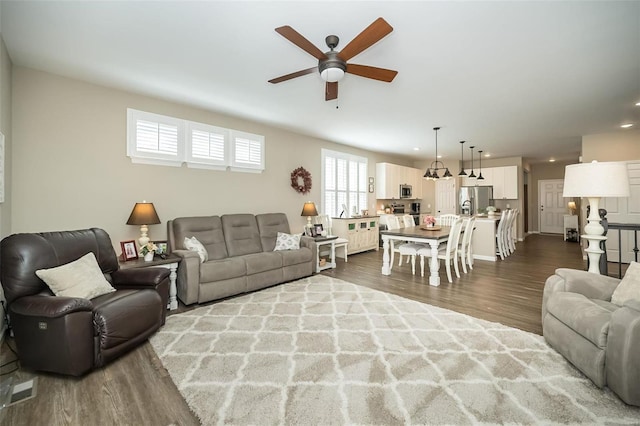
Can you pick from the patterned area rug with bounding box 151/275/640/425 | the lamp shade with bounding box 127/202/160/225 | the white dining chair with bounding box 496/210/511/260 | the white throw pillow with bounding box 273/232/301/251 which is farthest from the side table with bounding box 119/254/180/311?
the white dining chair with bounding box 496/210/511/260

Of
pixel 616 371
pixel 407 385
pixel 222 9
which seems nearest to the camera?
pixel 616 371

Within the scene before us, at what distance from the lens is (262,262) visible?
390 cm

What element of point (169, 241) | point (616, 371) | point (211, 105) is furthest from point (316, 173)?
point (616, 371)

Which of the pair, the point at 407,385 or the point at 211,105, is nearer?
the point at 407,385

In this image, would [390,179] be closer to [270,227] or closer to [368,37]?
[270,227]

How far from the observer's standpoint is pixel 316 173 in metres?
6.16

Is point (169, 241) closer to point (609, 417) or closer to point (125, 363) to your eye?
point (125, 363)

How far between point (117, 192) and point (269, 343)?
2819mm

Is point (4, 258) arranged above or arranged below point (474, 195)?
below

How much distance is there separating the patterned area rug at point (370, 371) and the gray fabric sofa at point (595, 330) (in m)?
0.12

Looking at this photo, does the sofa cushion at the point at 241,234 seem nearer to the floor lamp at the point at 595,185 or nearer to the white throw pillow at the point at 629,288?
the floor lamp at the point at 595,185

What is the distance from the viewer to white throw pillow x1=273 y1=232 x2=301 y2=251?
4.53 meters

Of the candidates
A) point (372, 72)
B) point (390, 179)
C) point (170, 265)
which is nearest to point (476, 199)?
point (390, 179)

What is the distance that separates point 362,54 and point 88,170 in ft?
11.3
